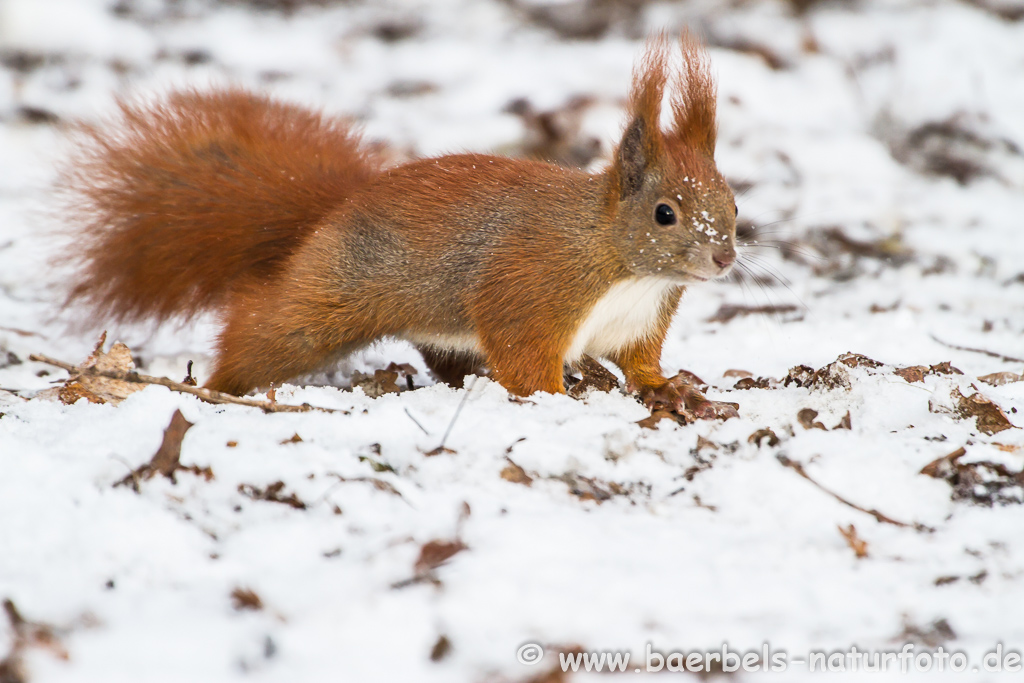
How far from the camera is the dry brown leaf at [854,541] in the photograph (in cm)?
173

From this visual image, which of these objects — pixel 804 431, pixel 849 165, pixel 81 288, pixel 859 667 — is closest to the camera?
pixel 859 667

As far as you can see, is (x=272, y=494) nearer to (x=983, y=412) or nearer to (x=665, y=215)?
(x=665, y=215)

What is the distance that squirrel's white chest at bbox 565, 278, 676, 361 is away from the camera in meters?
2.82

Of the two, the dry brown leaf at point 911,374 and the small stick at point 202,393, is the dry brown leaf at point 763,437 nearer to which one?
the dry brown leaf at point 911,374

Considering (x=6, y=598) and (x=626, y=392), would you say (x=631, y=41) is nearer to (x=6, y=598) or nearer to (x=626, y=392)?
(x=626, y=392)

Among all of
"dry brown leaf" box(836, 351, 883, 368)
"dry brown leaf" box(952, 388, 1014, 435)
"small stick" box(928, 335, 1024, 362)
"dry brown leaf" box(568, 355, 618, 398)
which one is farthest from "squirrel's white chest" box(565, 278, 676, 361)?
"small stick" box(928, 335, 1024, 362)

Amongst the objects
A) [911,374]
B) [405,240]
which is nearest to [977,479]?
[911,374]

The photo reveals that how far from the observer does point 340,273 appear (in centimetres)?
289

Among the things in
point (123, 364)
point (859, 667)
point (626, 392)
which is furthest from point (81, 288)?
point (859, 667)

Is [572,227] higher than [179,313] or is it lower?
higher

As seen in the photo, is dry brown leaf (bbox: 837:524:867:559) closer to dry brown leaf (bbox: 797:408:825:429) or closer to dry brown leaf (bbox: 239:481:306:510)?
dry brown leaf (bbox: 797:408:825:429)

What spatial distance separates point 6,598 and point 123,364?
1291 mm

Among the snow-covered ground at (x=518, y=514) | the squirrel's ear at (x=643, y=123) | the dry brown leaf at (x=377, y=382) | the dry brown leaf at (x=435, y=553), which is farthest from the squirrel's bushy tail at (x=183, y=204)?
the dry brown leaf at (x=435, y=553)

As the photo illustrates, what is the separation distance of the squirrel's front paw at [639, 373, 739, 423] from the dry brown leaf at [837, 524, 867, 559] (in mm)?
639
